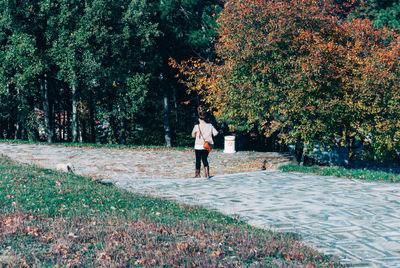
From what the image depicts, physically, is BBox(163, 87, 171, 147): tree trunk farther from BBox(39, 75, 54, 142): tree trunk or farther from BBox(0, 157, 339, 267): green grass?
BBox(0, 157, 339, 267): green grass

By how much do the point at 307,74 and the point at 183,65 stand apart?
11.2m

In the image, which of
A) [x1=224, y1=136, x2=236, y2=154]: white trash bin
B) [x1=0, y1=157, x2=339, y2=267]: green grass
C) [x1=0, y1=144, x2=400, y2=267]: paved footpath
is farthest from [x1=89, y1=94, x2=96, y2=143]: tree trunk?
[x1=0, y1=157, x2=339, y2=267]: green grass

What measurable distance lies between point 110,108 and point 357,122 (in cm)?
1567

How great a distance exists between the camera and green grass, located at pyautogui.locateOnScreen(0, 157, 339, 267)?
490 centimetres

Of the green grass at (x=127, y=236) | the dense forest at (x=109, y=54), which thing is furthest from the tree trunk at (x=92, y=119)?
the green grass at (x=127, y=236)

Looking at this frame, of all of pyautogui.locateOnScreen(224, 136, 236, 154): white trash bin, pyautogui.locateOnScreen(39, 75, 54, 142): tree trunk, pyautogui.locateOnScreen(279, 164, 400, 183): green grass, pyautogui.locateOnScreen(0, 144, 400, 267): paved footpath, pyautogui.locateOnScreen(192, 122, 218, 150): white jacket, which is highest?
pyautogui.locateOnScreen(39, 75, 54, 142): tree trunk

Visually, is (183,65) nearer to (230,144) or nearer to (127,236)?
(230,144)

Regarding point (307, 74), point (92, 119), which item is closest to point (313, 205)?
point (307, 74)

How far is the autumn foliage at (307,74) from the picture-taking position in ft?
46.3

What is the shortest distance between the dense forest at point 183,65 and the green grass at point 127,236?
7756mm

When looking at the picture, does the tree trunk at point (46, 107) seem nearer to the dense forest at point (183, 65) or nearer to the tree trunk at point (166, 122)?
the dense forest at point (183, 65)

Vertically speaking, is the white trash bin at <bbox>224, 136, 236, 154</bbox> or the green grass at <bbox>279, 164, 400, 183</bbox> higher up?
the white trash bin at <bbox>224, 136, 236, 154</bbox>

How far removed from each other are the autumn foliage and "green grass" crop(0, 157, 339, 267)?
284 inches

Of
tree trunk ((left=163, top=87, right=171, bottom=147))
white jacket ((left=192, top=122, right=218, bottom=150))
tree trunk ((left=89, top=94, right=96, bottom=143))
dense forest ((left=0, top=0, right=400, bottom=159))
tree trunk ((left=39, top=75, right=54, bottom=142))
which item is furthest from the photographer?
tree trunk ((left=89, top=94, right=96, bottom=143))
